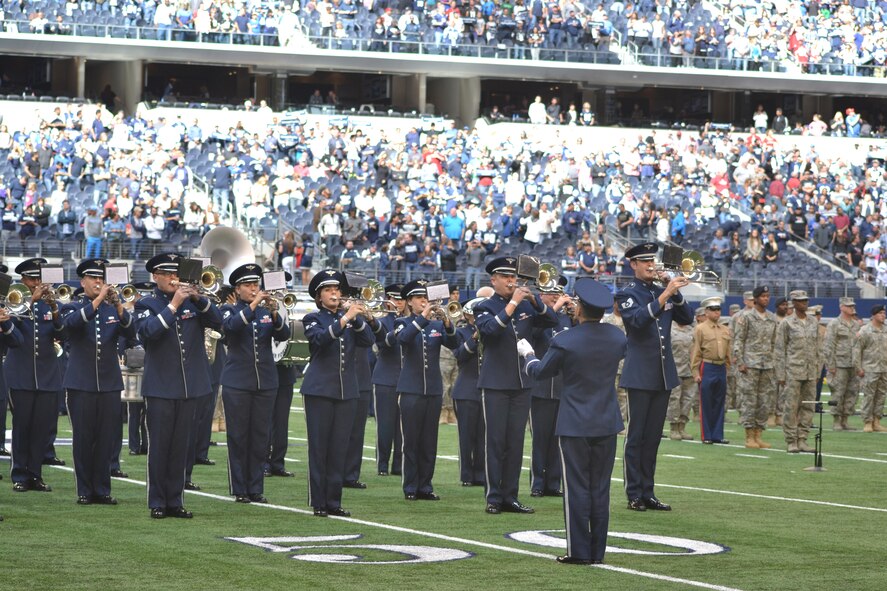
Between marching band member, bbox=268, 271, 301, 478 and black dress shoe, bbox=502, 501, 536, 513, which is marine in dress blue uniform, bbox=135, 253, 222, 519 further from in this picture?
marching band member, bbox=268, 271, 301, 478

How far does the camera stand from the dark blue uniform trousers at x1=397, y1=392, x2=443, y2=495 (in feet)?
41.8

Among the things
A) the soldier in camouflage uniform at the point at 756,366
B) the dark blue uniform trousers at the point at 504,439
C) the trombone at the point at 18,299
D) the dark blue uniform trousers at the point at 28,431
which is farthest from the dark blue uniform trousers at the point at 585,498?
the soldier in camouflage uniform at the point at 756,366

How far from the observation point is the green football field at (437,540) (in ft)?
28.6

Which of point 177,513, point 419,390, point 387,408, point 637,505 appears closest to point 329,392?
point 177,513

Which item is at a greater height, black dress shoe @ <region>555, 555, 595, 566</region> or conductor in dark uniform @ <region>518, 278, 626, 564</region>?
conductor in dark uniform @ <region>518, 278, 626, 564</region>

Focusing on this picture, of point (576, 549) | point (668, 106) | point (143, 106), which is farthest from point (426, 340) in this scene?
point (668, 106)

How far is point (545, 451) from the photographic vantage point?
13039mm

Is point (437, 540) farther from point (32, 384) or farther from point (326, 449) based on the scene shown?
point (32, 384)

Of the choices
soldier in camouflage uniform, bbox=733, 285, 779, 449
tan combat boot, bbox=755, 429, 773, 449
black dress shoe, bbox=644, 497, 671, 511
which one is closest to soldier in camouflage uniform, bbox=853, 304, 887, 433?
soldier in camouflage uniform, bbox=733, 285, 779, 449

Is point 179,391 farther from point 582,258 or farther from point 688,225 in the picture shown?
point 688,225

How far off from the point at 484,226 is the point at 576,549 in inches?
867

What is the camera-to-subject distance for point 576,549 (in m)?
9.30

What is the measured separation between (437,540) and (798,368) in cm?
869

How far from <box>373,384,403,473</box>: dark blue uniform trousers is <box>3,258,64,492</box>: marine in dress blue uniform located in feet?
10.1
